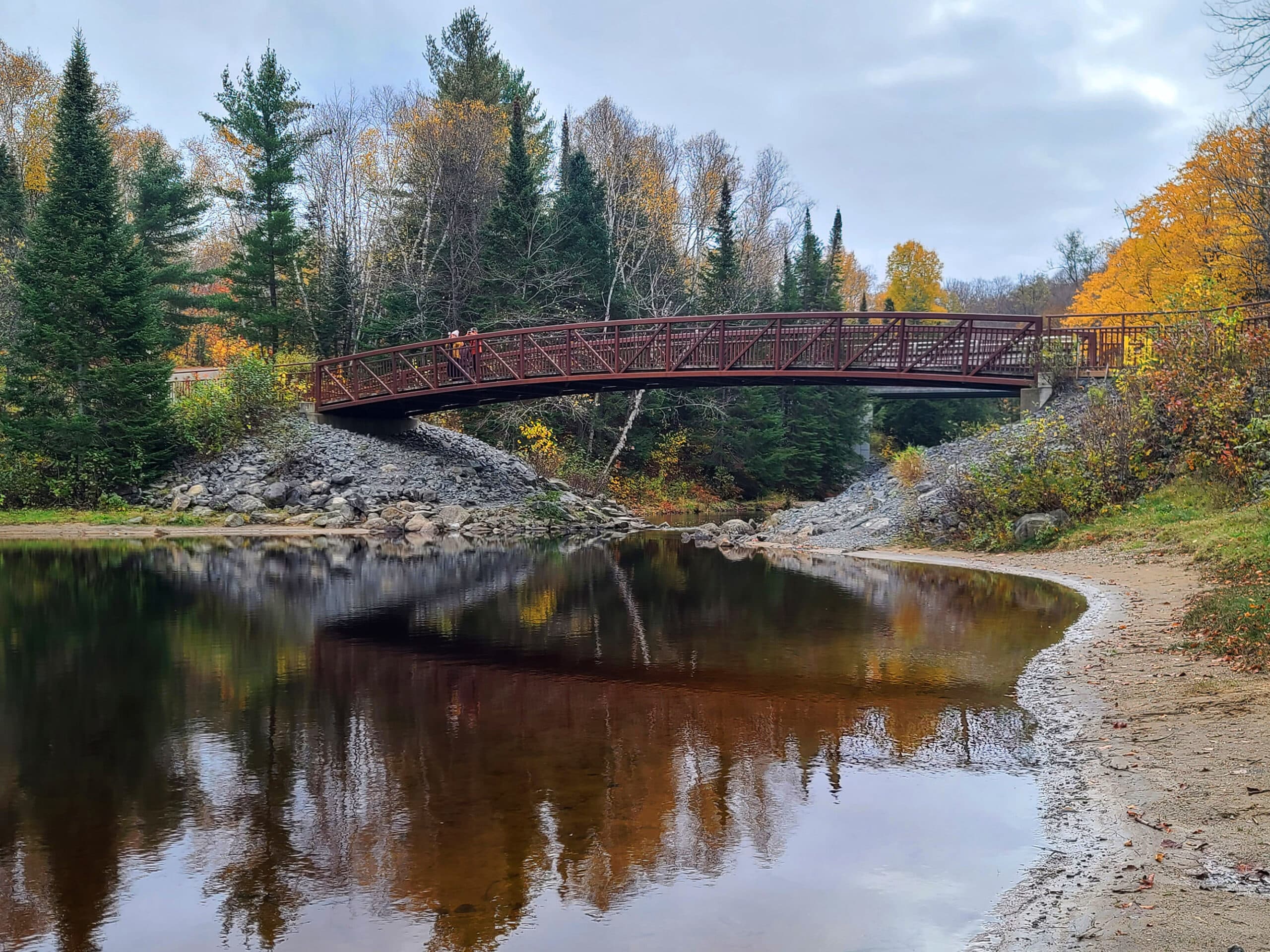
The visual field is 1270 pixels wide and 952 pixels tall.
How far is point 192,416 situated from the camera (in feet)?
111

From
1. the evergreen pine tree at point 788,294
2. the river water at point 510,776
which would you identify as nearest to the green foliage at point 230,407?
the river water at point 510,776

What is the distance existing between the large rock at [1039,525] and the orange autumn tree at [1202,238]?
674 centimetres

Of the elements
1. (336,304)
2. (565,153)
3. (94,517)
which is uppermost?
(565,153)

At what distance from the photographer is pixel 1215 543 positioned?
15.7 m

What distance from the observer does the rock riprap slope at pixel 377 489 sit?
31234 mm

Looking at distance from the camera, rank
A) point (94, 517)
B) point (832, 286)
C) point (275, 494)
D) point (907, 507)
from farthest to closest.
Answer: point (832, 286) → point (275, 494) → point (94, 517) → point (907, 507)

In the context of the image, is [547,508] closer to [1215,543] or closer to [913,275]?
[1215,543]

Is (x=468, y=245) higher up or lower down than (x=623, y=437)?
higher up

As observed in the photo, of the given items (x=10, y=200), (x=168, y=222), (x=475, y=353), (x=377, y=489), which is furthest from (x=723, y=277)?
(x=10, y=200)

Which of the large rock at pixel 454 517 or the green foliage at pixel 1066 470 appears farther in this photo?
the large rock at pixel 454 517

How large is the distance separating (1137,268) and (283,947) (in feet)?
139

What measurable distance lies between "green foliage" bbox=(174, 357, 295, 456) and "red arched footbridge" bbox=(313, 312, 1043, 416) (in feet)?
5.68

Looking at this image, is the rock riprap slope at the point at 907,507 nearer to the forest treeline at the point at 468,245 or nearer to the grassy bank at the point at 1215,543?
the grassy bank at the point at 1215,543

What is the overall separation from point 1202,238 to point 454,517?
27153mm
